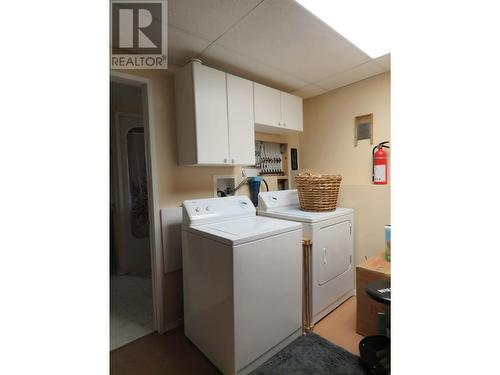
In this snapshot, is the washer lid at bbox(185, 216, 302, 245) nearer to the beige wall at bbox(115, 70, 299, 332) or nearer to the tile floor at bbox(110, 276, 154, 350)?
the beige wall at bbox(115, 70, 299, 332)

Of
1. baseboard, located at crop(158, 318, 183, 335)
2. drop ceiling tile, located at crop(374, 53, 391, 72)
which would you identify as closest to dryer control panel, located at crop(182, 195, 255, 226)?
baseboard, located at crop(158, 318, 183, 335)

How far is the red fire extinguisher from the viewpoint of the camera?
238cm

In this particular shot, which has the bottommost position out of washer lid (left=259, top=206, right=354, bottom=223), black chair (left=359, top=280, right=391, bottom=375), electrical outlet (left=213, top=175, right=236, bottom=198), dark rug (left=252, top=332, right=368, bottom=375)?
dark rug (left=252, top=332, right=368, bottom=375)

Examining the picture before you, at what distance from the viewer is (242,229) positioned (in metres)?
1.69

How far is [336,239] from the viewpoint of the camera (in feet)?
7.26

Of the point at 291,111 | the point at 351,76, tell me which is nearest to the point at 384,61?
the point at 351,76

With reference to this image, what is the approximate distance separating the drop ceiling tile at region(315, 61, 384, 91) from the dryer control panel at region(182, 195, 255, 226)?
1586mm

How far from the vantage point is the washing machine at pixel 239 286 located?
1.47 m

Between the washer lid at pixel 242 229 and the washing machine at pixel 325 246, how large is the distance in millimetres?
272

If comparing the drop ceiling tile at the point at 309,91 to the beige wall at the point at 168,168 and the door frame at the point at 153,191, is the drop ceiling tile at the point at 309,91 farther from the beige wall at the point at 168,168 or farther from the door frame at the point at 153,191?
the door frame at the point at 153,191

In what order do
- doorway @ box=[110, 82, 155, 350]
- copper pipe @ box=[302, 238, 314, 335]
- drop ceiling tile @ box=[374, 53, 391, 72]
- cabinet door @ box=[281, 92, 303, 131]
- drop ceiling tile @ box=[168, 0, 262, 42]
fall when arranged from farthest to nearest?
doorway @ box=[110, 82, 155, 350] < cabinet door @ box=[281, 92, 303, 131] < drop ceiling tile @ box=[374, 53, 391, 72] < copper pipe @ box=[302, 238, 314, 335] < drop ceiling tile @ box=[168, 0, 262, 42]

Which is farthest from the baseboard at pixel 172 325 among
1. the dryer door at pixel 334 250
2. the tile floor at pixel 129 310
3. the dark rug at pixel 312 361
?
the dryer door at pixel 334 250
